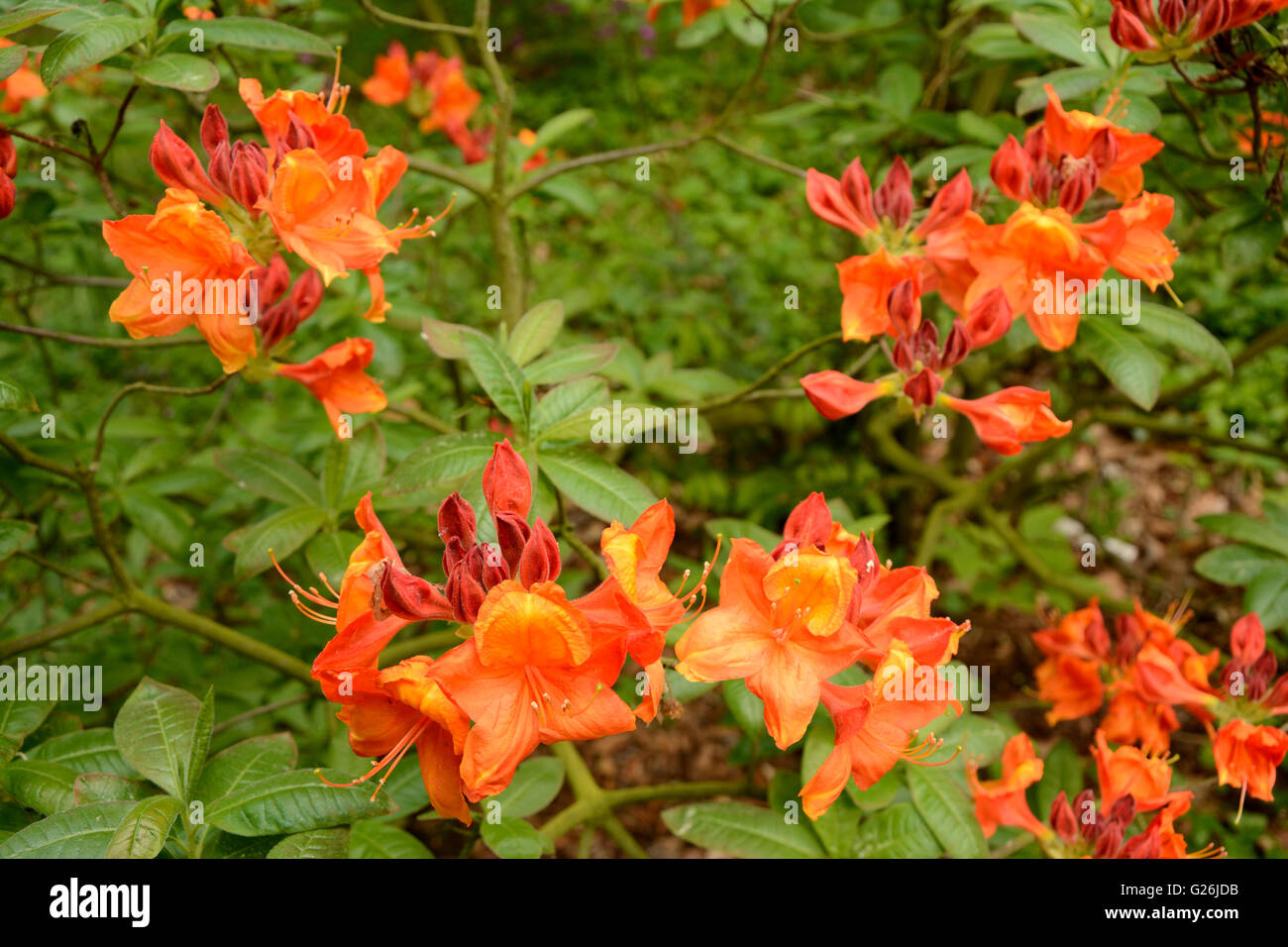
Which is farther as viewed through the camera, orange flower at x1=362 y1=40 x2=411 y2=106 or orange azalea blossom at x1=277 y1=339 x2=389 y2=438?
orange flower at x1=362 y1=40 x2=411 y2=106

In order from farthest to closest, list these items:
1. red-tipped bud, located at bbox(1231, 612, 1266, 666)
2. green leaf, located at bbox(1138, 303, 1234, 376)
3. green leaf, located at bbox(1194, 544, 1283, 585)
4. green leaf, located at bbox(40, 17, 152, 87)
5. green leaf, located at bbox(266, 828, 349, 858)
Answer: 1. green leaf, located at bbox(1194, 544, 1283, 585)
2. green leaf, located at bbox(1138, 303, 1234, 376)
3. red-tipped bud, located at bbox(1231, 612, 1266, 666)
4. green leaf, located at bbox(40, 17, 152, 87)
5. green leaf, located at bbox(266, 828, 349, 858)

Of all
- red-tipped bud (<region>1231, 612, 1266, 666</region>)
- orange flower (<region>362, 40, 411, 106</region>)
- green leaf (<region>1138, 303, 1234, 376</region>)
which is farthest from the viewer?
orange flower (<region>362, 40, 411, 106</region>)

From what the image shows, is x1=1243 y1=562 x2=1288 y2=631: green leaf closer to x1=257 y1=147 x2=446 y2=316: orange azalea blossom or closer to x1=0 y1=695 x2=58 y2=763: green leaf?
x1=257 y1=147 x2=446 y2=316: orange azalea blossom

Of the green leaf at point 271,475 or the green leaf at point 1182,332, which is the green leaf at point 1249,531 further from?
the green leaf at point 271,475

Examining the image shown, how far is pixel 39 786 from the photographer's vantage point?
1247 millimetres

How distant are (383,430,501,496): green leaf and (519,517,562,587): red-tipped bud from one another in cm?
40

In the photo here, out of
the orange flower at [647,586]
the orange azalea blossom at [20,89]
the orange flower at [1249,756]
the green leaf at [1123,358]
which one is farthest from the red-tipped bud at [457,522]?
the orange azalea blossom at [20,89]

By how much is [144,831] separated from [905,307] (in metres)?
1.22

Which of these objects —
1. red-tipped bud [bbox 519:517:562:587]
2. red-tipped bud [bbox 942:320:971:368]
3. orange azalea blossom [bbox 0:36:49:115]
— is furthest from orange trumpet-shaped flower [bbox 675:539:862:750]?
orange azalea blossom [bbox 0:36:49:115]

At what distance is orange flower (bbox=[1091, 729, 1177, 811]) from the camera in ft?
4.73

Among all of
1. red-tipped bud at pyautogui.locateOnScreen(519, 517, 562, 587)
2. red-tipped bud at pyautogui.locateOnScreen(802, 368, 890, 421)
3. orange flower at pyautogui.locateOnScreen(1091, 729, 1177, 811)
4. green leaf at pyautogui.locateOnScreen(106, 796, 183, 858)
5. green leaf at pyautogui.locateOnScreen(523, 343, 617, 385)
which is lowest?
orange flower at pyautogui.locateOnScreen(1091, 729, 1177, 811)

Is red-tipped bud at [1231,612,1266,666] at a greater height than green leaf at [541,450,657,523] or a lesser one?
lesser

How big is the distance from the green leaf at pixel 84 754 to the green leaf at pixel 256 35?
109 centimetres
